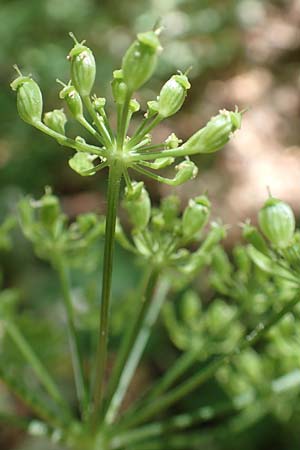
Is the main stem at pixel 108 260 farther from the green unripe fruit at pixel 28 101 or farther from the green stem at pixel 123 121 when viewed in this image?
the green unripe fruit at pixel 28 101

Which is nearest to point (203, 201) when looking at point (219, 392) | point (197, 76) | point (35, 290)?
point (219, 392)

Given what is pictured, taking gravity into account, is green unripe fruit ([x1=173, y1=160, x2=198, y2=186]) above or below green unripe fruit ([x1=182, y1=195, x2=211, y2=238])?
above

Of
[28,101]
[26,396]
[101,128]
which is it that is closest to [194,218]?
[101,128]

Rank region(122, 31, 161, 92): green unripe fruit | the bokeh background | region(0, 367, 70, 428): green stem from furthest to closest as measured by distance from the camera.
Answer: the bokeh background, region(0, 367, 70, 428): green stem, region(122, 31, 161, 92): green unripe fruit

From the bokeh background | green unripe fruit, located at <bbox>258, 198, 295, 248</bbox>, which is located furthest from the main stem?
the bokeh background

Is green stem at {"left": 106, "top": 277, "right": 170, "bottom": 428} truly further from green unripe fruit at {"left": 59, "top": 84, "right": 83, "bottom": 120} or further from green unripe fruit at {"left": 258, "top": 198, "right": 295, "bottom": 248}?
green unripe fruit at {"left": 59, "top": 84, "right": 83, "bottom": 120}

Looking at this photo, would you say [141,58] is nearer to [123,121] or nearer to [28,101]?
[123,121]
